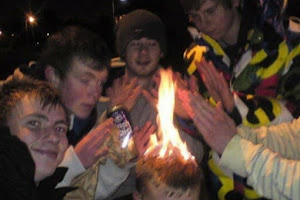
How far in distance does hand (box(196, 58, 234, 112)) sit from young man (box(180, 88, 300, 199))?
297 mm

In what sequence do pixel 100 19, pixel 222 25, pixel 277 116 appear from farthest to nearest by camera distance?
1. pixel 100 19
2. pixel 222 25
3. pixel 277 116

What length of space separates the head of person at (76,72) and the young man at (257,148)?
1.08 m

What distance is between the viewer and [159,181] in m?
2.37

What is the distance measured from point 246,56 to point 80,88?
1.40 m

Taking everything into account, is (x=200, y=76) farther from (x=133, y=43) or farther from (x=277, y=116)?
(x=133, y=43)

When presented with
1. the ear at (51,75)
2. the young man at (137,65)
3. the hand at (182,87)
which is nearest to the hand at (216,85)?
the hand at (182,87)

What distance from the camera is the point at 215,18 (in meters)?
3.75

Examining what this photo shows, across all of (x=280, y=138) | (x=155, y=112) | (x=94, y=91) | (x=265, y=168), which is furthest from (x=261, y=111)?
(x=94, y=91)

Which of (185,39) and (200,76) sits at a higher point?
(200,76)

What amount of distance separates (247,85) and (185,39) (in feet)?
25.3

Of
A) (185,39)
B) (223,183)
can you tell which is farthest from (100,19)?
(223,183)

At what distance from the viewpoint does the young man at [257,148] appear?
236 cm

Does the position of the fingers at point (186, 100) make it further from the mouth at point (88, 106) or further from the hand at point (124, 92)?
the mouth at point (88, 106)

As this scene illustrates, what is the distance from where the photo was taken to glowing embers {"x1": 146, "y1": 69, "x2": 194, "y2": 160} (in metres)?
2.46
